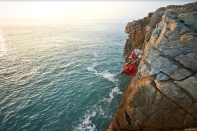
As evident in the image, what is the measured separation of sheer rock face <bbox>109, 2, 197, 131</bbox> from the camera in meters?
8.83

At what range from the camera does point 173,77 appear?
31.4 ft

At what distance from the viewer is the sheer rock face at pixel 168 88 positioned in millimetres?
8828

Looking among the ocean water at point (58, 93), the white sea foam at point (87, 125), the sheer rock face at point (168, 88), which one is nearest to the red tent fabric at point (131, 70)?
the ocean water at point (58, 93)

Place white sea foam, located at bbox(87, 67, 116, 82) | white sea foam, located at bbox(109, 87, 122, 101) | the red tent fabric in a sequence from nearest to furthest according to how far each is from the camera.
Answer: white sea foam, located at bbox(109, 87, 122, 101) < the red tent fabric < white sea foam, located at bbox(87, 67, 116, 82)

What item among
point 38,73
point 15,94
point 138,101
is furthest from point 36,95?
point 138,101

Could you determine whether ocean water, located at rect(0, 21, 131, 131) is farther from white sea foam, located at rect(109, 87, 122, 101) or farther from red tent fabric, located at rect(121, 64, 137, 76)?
red tent fabric, located at rect(121, 64, 137, 76)

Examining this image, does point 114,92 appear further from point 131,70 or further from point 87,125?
point 87,125

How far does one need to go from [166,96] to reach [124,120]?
549 centimetres

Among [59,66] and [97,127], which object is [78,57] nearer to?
[59,66]

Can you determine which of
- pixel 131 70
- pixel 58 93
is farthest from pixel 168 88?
pixel 58 93

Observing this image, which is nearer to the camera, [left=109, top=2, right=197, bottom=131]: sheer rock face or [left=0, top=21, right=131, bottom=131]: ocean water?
[left=109, top=2, right=197, bottom=131]: sheer rock face

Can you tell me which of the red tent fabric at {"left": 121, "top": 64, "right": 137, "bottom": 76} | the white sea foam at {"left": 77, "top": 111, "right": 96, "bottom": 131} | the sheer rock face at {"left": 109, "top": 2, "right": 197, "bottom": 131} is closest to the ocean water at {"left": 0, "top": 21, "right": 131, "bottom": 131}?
the white sea foam at {"left": 77, "top": 111, "right": 96, "bottom": 131}

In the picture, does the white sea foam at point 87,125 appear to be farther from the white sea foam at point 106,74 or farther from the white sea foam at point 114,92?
the white sea foam at point 106,74

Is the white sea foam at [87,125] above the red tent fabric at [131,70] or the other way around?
the other way around
